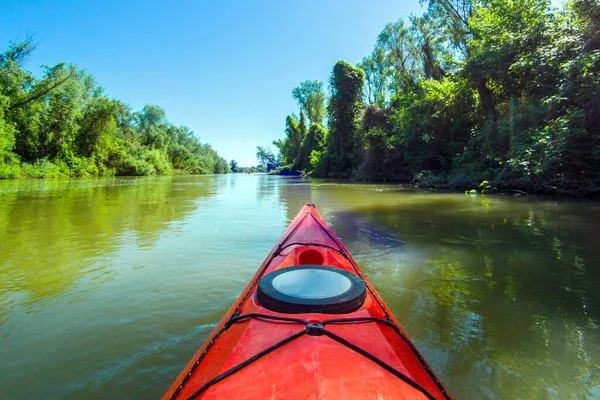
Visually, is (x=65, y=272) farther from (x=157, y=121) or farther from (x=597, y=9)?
(x=157, y=121)

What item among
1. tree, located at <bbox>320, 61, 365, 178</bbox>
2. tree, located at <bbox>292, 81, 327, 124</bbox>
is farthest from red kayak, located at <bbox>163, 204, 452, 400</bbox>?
tree, located at <bbox>292, 81, 327, 124</bbox>

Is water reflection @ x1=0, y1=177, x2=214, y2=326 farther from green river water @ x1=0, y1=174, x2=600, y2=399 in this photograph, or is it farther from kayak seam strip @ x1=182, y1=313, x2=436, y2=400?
kayak seam strip @ x1=182, y1=313, x2=436, y2=400

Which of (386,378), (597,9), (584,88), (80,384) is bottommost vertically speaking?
(80,384)

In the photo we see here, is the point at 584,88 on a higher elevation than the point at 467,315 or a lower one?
higher

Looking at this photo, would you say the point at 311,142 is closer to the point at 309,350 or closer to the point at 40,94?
the point at 40,94

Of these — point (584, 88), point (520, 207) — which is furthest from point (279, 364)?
point (584, 88)

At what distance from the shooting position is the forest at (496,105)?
9.08 metres

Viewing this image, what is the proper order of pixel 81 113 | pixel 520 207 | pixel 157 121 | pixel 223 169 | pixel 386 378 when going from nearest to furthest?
pixel 386 378 < pixel 520 207 < pixel 81 113 < pixel 157 121 < pixel 223 169

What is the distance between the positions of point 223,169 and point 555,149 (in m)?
89.8

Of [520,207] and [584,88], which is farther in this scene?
[584,88]

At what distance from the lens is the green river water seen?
70.5 inches

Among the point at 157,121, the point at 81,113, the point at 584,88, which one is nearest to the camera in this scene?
the point at 584,88

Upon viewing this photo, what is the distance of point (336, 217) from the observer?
7.06 metres

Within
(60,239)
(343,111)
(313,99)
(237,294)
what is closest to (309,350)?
(237,294)
